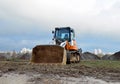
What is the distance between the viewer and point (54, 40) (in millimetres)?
28094

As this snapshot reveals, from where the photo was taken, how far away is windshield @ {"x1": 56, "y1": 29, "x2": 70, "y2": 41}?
28312 mm

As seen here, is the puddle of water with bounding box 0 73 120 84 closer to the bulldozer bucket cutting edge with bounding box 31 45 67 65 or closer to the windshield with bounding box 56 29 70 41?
the bulldozer bucket cutting edge with bounding box 31 45 67 65

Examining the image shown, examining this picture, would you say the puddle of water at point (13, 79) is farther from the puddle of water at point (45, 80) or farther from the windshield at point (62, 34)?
the windshield at point (62, 34)

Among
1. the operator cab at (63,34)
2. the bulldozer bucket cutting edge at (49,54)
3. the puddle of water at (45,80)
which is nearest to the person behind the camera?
the puddle of water at (45,80)

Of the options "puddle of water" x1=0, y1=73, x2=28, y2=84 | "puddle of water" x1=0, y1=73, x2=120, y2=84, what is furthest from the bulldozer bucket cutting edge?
"puddle of water" x1=0, y1=73, x2=120, y2=84

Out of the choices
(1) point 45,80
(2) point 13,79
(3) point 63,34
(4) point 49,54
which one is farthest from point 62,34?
(1) point 45,80

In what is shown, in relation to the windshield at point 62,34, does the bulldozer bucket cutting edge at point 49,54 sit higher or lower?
lower

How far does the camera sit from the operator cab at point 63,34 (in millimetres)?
28172

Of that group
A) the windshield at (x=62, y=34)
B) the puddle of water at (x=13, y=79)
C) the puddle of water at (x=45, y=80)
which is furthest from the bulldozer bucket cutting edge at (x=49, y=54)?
Answer: the puddle of water at (x=45, y=80)

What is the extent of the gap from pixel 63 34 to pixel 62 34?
0.08 meters

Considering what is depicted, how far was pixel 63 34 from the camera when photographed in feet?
93.6

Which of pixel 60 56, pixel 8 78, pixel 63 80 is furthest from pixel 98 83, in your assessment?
pixel 60 56

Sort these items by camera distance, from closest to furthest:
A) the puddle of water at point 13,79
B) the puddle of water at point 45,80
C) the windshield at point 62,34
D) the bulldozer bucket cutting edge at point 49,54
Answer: the puddle of water at point 45,80
the puddle of water at point 13,79
the bulldozer bucket cutting edge at point 49,54
the windshield at point 62,34

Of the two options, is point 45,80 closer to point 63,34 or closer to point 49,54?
point 49,54
